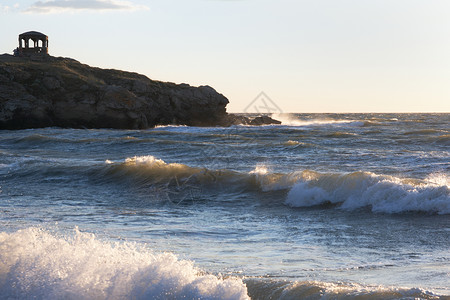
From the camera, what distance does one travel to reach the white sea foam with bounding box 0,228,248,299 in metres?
5.12

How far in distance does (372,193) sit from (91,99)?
41.5 meters

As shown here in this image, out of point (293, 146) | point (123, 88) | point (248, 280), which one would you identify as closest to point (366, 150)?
point (293, 146)

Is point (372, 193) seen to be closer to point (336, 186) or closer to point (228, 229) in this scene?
point (336, 186)

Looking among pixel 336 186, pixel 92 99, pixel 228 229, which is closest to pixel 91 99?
pixel 92 99

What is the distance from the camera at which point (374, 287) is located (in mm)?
5438

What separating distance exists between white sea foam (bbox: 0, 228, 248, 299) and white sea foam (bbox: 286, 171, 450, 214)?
6.90 metres

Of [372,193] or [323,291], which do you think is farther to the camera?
[372,193]

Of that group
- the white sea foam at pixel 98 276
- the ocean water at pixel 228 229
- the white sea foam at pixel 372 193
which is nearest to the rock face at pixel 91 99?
the ocean water at pixel 228 229

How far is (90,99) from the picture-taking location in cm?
5056

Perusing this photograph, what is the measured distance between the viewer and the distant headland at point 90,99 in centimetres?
4847

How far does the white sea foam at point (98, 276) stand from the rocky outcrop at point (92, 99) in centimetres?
4367

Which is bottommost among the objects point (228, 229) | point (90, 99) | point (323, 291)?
point (228, 229)

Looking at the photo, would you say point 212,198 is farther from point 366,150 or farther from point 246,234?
point 366,150

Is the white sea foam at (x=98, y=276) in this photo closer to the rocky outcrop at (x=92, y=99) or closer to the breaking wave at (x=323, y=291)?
the breaking wave at (x=323, y=291)
